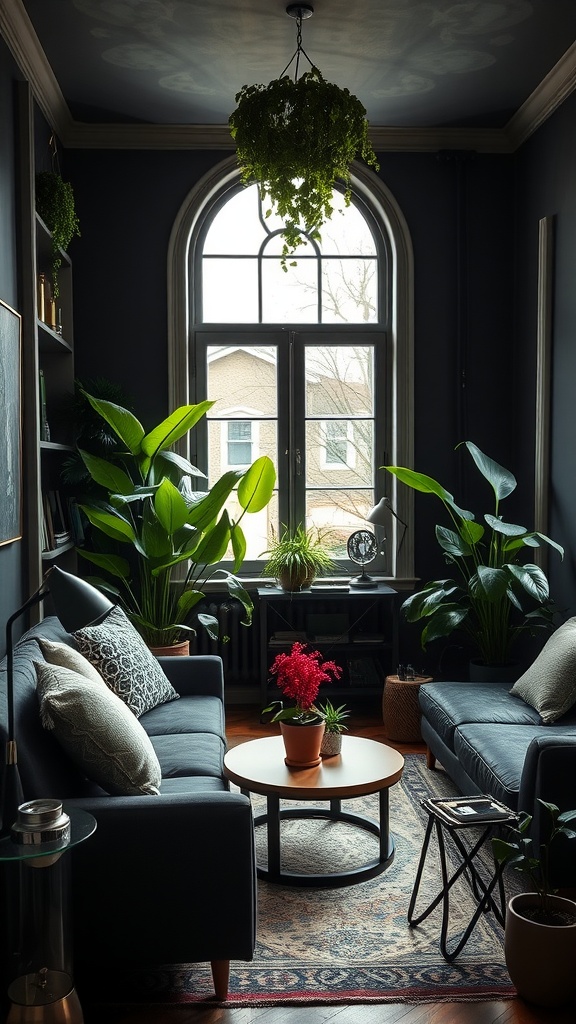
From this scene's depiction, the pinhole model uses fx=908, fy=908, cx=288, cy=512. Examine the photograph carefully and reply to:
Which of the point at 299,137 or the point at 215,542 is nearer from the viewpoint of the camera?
the point at 299,137

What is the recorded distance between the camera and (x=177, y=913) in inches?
90.3

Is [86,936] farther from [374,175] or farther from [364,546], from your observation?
[374,175]

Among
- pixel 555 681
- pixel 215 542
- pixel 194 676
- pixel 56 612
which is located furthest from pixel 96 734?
pixel 215 542

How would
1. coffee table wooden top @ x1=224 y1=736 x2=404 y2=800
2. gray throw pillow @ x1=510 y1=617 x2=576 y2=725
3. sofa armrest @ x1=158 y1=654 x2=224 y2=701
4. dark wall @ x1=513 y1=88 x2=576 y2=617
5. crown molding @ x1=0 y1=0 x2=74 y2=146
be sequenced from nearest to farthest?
coffee table wooden top @ x1=224 y1=736 x2=404 y2=800 < gray throw pillow @ x1=510 y1=617 x2=576 y2=725 < crown molding @ x1=0 y1=0 x2=74 y2=146 < sofa armrest @ x1=158 y1=654 x2=224 y2=701 < dark wall @ x1=513 y1=88 x2=576 y2=617

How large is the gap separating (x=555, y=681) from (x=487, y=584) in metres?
0.87

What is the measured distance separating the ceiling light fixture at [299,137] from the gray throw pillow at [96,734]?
2135 mm

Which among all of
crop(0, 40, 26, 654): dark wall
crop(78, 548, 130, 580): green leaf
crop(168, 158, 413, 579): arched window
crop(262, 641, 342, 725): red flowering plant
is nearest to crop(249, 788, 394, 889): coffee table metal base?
crop(262, 641, 342, 725): red flowering plant

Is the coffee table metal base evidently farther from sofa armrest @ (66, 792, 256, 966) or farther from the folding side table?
sofa armrest @ (66, 792, 256, 966)

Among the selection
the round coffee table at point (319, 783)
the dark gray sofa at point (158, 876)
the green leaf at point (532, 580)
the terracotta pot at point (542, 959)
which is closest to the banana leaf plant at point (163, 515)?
the green leaf at point (532, 580)

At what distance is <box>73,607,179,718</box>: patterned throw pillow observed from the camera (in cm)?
332

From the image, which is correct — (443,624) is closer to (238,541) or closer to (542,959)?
(238,541)

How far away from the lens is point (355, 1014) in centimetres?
230

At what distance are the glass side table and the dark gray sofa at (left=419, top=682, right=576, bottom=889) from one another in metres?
1.42

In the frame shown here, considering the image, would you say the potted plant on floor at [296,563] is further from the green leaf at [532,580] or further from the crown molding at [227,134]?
the crown molding at [227,134]
